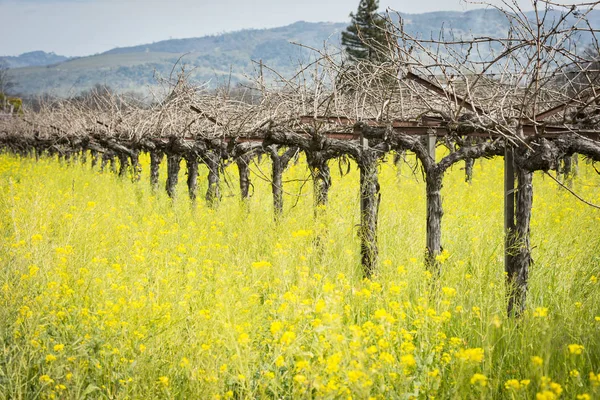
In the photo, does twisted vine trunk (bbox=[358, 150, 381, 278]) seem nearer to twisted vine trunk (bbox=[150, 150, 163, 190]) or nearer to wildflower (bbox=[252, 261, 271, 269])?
wildflower (bbox=[252, 261, 271, 269])

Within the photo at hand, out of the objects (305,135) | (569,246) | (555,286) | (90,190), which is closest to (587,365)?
(555,286)

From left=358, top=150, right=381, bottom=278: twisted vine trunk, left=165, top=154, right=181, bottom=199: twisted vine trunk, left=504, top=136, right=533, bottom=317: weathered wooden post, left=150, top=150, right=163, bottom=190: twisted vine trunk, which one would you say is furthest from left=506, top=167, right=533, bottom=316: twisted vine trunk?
left=150, top=150, right=163, bottom=190: twisted vine trunk

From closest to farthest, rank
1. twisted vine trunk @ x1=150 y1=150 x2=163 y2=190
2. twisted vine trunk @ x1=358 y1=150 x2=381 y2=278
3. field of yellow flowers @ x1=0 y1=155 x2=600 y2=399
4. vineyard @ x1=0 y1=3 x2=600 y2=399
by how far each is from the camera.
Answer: field of yellow flowers @ x1=0 y1=155 x2=600 y2=399, vineyard @ x1=0 y1=3 x2=600 y2=399, twisted vine trunk @ x1=358 y1=150 x2=381 y2=278, twisted vine trunk @ x1=150 y1=150 x2=163 y2=190

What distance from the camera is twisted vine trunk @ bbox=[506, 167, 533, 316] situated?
18.2 feet

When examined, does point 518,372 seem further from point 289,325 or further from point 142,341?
point 142,341

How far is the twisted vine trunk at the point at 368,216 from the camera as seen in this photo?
7.20 metres

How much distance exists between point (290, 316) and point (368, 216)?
2.96m

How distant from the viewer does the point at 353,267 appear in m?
7.11

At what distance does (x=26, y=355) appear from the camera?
446cm

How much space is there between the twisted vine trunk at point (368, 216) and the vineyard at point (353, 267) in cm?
3

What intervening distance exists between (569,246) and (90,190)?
31.6 ft

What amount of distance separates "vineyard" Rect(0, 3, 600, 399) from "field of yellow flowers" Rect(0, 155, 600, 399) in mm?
34

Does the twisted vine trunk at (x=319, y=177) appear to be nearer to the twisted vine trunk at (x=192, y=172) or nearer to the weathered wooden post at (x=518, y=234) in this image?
the weathered wooden post at (x=518, y=234)

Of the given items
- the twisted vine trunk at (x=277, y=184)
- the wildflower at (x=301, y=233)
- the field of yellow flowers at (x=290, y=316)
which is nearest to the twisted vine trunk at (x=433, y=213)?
the field of yellow flowers at (x=290, y=316)
